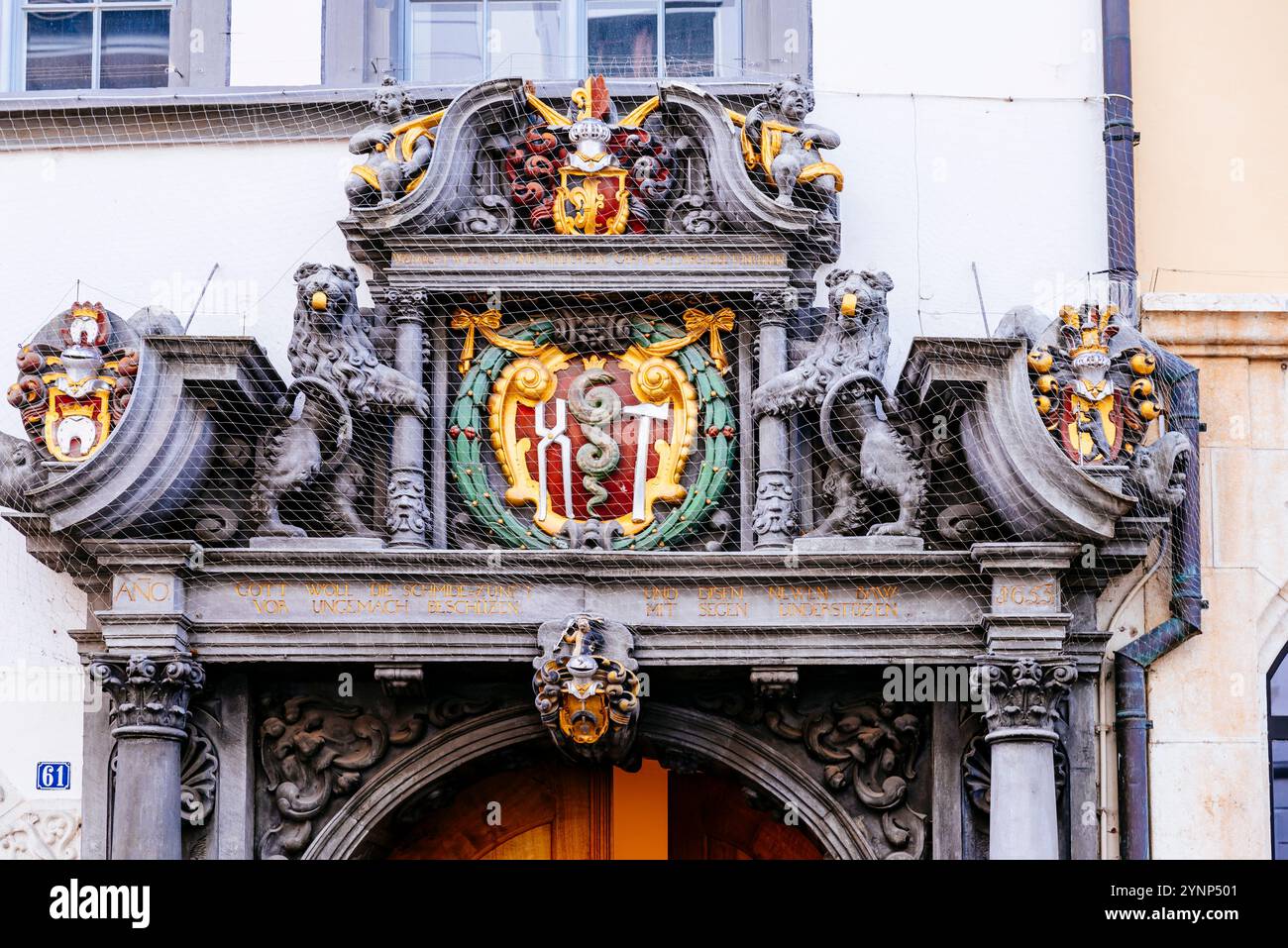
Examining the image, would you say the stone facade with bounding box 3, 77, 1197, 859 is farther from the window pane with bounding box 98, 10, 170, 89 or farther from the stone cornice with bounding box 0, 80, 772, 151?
the window pane with bounding box 98, 10, 170, 89

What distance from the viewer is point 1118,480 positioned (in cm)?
1066

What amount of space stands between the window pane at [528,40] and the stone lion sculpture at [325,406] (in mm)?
1386

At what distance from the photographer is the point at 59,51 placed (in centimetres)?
1188

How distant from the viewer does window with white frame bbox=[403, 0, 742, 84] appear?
38.5 ft

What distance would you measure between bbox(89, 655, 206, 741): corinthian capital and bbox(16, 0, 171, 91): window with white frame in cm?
255

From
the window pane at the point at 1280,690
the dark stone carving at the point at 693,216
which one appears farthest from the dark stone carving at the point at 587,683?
the window pane at the point at 1280,690

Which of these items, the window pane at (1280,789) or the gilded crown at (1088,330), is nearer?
the gilded crown at (1088,330)

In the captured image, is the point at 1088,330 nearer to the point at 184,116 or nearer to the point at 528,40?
the point at 528,40

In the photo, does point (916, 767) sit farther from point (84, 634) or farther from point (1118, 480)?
point (84, 634)

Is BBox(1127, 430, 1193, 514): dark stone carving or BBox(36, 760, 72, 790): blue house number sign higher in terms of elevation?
BBox(1127, 430, 1193, 514): dark stone carving

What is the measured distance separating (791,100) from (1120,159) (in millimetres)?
1338

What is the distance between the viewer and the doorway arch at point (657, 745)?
10.9m

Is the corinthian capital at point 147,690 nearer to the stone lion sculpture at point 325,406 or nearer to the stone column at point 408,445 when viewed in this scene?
the stone lion sculpture at point 325,406

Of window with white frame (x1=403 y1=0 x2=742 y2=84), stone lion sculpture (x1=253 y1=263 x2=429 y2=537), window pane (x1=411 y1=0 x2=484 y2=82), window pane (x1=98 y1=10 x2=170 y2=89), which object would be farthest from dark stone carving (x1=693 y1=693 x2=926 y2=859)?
window pane (x1=98 y1=10 x2=170 y2=89)
